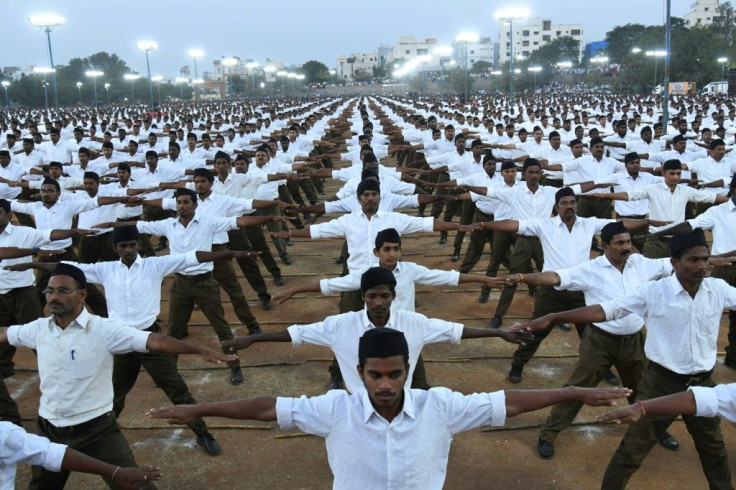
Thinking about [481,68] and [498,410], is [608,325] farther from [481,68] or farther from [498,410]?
[481,68]

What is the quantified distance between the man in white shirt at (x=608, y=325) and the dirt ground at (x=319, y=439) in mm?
282

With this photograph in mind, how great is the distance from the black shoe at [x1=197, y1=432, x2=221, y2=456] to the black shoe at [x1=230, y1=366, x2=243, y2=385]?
1266mm

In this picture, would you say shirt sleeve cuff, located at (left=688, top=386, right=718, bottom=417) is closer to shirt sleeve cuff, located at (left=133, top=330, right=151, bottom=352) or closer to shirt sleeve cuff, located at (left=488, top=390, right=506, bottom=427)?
shirt sleeve cuff, located at (left=488, top=390, right=506, bottom=427)

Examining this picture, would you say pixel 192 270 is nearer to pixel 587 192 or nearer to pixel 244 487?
pixel 244 487

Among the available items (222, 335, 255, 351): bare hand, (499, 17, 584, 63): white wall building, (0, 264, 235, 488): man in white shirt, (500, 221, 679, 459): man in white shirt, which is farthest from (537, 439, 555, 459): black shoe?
(499, 17, 584, 63): white wall building

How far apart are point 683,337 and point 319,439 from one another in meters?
2.93

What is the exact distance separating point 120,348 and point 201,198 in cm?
394

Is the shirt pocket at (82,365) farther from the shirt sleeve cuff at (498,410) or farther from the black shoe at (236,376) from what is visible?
the black shoe at (236,376)

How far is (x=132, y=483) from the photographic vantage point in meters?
2.98

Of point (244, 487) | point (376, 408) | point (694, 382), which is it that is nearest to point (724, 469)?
point (694, 382)

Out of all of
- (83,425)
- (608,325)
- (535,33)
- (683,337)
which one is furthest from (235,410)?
(535,33)

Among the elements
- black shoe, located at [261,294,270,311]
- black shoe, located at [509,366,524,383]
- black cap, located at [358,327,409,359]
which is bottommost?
black shoe, located at [509,366,524,383]

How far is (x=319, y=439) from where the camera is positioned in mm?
5352

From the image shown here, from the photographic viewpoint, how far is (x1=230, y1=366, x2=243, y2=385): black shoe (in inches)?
258
